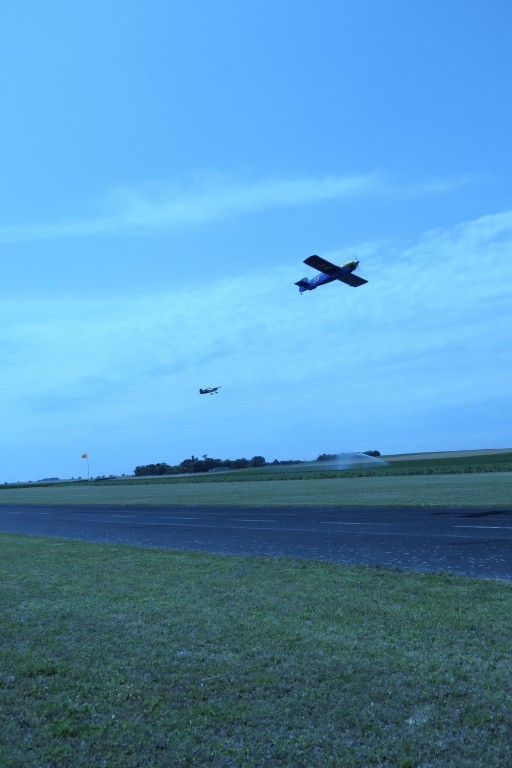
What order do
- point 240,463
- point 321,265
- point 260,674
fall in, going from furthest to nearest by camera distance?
point 240,463 → point 321,265 → point 260,674

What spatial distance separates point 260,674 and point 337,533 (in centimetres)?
1375

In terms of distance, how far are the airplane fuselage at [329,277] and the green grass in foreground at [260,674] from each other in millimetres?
44640

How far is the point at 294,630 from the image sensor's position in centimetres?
754

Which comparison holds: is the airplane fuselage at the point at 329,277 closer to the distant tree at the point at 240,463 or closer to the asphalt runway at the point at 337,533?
the asphalt runway at the point at 337,533

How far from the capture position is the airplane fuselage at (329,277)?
175 feet

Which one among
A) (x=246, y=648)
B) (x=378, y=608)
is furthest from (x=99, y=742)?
(x=378, y=608)

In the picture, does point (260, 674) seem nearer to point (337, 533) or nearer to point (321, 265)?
point (337, 533)

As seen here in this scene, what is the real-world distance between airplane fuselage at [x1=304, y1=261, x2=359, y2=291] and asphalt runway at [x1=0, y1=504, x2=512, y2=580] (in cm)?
2698

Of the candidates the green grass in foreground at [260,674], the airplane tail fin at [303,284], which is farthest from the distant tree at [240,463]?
the green grass in foreground at [260,674]

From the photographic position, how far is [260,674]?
6008 millimetres

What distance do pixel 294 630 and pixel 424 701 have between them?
2.46m

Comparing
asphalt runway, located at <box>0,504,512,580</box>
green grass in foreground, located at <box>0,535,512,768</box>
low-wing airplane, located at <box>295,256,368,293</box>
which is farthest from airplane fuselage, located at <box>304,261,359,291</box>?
green grass in foreground, located at <box>0,535,512,768</box>

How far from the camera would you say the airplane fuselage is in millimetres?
53362

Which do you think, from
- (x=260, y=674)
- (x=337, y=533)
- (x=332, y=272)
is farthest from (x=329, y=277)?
(x=260, y=674)
